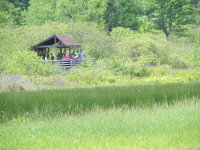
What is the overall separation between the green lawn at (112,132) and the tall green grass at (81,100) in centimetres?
181

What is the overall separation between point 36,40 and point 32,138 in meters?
39.0

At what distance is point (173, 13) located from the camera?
197ft

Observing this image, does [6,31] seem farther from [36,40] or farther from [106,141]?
[106,141]

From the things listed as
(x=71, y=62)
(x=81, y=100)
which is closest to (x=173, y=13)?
(x=71, y=62)

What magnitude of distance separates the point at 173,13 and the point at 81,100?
4586 cm

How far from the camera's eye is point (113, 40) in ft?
168

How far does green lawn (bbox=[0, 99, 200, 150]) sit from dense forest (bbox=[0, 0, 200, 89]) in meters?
18.0

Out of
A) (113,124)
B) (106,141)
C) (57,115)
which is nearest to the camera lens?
(106,141)

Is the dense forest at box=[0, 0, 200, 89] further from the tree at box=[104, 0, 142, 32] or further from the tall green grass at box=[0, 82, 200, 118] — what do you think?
the tall green grass at box=[0, 82, 200, 118]

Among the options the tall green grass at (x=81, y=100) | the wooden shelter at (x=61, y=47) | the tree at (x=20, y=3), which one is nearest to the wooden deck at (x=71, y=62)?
the wooden shelter at (x=61, y=47)

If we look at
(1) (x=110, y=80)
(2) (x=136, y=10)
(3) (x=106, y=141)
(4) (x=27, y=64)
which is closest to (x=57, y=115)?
(3) (x=106, y=141)

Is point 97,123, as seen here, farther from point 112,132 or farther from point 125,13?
point 125,13

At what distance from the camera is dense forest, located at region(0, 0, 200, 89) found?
35.2 meters

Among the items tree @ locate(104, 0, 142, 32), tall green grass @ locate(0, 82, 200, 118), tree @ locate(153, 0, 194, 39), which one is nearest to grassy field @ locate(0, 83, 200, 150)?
tall green grass @ locate(0, 82, 200, 118)
